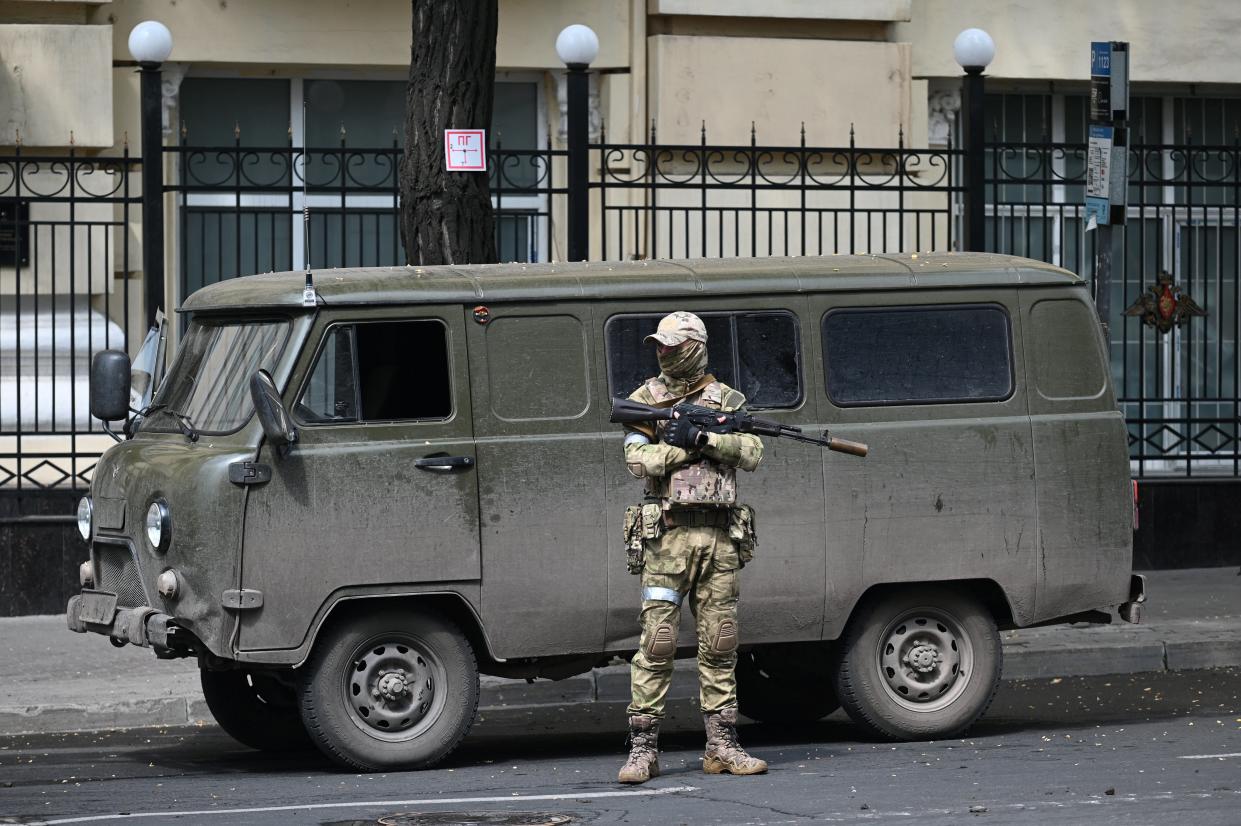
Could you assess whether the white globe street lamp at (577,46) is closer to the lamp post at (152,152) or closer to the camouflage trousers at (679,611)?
the lamp post at (152,152)

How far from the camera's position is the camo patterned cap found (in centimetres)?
798

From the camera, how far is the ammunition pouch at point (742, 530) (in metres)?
8.12

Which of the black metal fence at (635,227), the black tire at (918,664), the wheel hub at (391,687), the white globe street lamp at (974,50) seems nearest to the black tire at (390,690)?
the wheel hub at (391,687)

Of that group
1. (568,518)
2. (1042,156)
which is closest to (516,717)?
(568,518)

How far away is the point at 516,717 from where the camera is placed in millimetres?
10562

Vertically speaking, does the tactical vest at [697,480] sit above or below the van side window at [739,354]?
below

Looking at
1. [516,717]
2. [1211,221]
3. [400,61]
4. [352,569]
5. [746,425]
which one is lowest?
[516,717]

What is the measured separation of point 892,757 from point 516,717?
2.59 metres

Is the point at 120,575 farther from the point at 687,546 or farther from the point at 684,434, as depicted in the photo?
the point at 684,434

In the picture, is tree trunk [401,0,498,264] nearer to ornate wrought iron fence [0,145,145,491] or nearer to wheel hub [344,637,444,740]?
ornate wrought iron fence [0,145,145,491]

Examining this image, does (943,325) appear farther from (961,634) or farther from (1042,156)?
(1042,156)

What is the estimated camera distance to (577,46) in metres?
13.7

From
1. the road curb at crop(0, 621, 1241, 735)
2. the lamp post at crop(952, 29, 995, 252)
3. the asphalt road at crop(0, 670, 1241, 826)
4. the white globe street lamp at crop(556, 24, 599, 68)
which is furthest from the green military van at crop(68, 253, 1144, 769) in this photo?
the lamp post at crop(952, 29, 995, 252)

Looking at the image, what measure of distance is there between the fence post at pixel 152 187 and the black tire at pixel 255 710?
4.63 m
